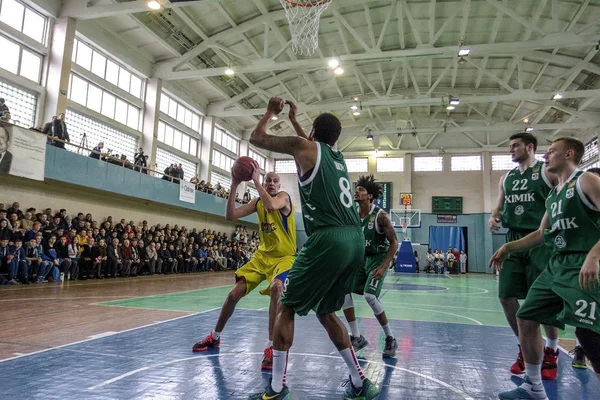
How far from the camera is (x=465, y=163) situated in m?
32.9

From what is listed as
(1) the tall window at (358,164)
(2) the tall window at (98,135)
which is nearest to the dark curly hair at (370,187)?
(2) the tall window at (98,135)

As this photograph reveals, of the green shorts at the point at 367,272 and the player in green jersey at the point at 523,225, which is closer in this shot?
the player in green jersey at the point at 523,225

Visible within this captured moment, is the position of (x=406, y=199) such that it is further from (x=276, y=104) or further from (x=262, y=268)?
(x=276, y=104)

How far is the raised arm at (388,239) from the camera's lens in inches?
192

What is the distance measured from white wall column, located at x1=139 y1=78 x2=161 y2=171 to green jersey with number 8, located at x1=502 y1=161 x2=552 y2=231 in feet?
58.8

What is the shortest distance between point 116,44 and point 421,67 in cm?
1595

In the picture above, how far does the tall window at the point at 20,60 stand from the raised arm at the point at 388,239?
559 inches

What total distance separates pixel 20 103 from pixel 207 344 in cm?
1385

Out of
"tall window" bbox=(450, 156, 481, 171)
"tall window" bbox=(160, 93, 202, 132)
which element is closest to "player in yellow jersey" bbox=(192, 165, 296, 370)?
"tall window" bbox=(160, 93, 202, 132)

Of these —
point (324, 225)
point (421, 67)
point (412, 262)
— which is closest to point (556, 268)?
point (324, 225)

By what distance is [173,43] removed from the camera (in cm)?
1939

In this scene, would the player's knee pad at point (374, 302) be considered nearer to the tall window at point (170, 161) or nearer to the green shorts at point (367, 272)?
the green shorts at point (367, 272)

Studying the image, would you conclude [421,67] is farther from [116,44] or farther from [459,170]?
[116,44]

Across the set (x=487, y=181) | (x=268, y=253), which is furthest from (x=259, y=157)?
(x=268, y=253)
